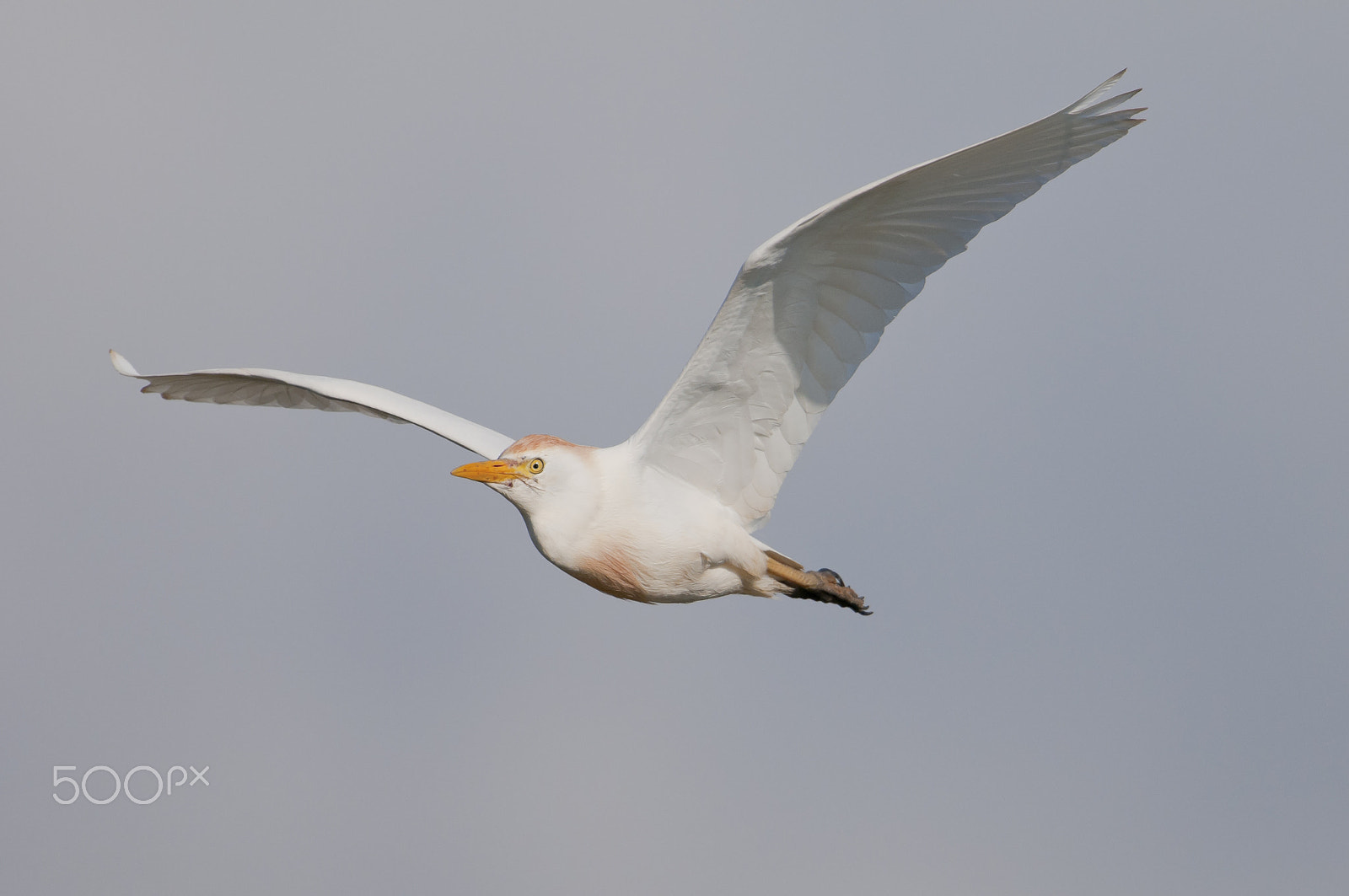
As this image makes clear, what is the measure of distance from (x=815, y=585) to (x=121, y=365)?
795 cm

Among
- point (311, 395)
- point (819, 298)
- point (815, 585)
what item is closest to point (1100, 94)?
point (819, 298)

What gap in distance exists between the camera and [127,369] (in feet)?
46.6

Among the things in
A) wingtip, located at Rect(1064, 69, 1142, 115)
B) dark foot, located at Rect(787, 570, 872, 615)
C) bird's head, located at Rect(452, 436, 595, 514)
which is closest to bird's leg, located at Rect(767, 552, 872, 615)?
dark foot, located at Rect(787, 570, 872, 615)

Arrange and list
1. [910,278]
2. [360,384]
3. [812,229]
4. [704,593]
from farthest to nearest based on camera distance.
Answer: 1. [360,384]
2. [704,593]
3. [910,278]
4. [812,229]

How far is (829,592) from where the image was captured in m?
12.7

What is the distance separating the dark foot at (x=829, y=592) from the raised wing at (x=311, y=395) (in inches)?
128

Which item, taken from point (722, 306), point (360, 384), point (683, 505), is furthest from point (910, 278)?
point (360, 384)

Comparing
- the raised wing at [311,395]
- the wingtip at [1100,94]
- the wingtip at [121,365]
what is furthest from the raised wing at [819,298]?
the wingtip at [121,365]

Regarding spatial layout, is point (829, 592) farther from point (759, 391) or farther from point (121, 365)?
point (121, 365)

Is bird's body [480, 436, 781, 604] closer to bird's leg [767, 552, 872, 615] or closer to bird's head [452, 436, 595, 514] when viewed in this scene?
bird's head [452, 436, 595, 514]

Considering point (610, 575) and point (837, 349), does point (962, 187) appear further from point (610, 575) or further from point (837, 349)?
point (610, 575)

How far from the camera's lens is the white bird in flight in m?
10.5

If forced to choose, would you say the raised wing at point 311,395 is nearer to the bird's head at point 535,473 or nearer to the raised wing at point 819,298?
the bird's head at point 535,473

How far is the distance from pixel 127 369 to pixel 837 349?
791 cm
